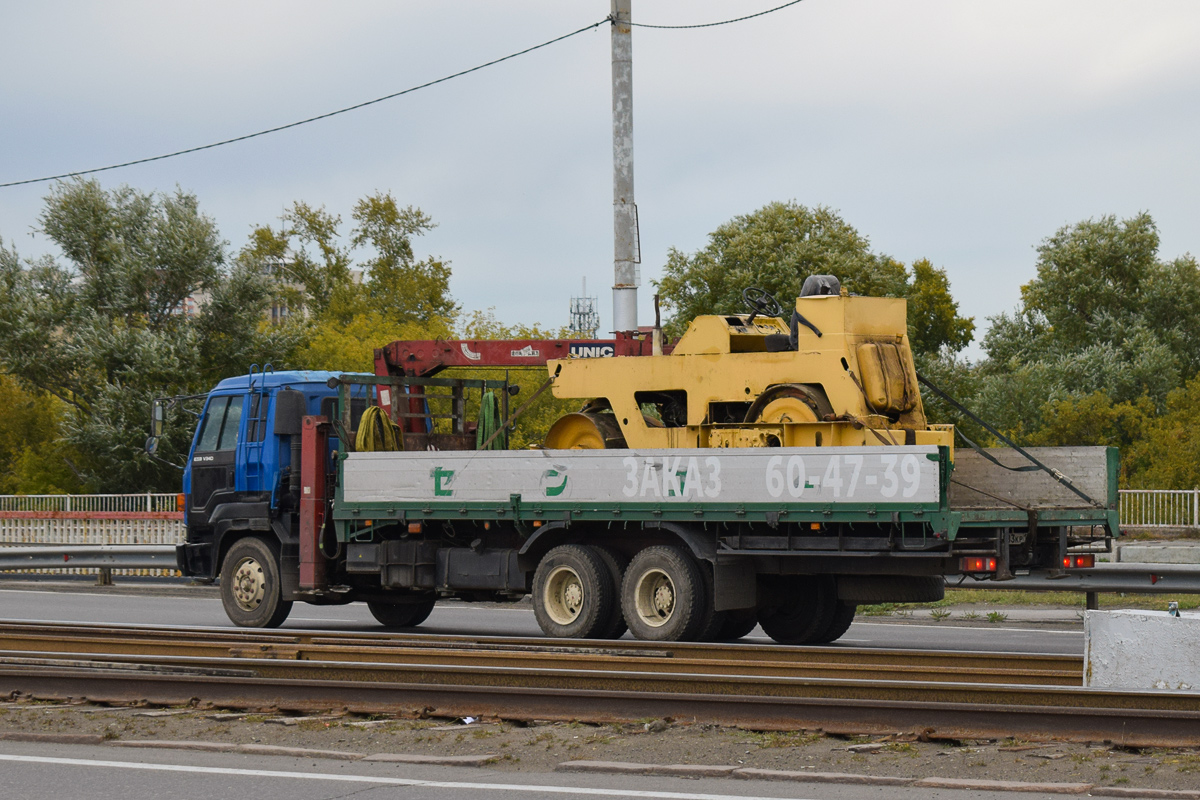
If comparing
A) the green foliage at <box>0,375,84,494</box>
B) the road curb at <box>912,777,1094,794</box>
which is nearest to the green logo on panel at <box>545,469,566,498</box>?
the road curb at <box>912,777,1094,794</box>

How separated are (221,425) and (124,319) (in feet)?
90.1

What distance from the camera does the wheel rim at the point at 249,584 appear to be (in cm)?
1642

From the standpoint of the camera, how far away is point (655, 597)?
13.8 meters

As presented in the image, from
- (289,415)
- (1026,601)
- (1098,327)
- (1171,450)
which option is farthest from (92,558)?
(1098,327)

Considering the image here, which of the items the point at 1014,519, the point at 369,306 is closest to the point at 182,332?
the point at 369,306

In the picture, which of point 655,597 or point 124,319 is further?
point 124,319

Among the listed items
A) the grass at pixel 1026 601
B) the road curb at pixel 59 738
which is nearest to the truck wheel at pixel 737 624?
the grass at pixel 1026 601

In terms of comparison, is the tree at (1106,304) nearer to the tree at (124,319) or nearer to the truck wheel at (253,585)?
the tree at (124,319)

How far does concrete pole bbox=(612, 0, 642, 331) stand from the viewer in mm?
19000

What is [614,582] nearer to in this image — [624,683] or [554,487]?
[554,487]

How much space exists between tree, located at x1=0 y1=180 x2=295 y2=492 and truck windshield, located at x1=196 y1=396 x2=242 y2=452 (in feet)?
78.6

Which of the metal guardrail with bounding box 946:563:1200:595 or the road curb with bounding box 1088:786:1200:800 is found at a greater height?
the metal guardrail with bounding box 946:563:1200:595

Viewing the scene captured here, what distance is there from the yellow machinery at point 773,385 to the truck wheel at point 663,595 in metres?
1.22

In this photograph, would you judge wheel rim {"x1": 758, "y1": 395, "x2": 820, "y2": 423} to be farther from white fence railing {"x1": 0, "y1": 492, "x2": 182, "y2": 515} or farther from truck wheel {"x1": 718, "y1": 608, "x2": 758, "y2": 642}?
white fence railing {"x1": 0, "y1": 492, "x2": 182, "y2": 515}
